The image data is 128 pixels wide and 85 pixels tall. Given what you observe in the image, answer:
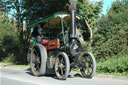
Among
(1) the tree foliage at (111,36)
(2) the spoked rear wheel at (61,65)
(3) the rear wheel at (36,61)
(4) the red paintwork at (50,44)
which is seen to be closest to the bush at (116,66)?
(1) the tree foliage at (111,36)

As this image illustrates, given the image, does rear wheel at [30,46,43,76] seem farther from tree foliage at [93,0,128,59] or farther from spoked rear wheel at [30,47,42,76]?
tree foliage at [93,0,128,59]

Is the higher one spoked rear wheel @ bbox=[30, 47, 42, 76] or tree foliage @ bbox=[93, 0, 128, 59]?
tree foliage @ bbox=[93, 0, 128, 59]

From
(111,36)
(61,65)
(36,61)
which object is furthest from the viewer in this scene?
(111,36)

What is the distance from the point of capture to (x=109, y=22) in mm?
14188

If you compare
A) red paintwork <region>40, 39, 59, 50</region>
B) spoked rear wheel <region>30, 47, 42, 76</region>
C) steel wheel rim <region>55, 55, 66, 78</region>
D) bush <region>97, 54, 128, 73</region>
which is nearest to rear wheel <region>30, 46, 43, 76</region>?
spoked rear wheel <region>30, 47, 42, 76</region>

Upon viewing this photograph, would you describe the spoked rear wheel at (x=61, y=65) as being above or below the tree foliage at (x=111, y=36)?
below

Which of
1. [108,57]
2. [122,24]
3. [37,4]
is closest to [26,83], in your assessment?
[108,57]

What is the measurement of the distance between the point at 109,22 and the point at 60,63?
6.66 meters

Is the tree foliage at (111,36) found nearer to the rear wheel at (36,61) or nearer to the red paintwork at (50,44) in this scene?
the red paintwork at (50,44)

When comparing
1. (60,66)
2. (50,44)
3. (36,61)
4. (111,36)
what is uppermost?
(111,36)

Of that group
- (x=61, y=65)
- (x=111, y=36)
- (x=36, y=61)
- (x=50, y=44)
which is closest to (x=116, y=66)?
(x=61, y=65)

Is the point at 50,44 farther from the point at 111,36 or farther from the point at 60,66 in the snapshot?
the point at 111,36

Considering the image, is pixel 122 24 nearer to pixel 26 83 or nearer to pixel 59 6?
pixel 59 6

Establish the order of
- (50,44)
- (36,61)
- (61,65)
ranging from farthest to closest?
(36,61) < (50,44) < (61,65)
